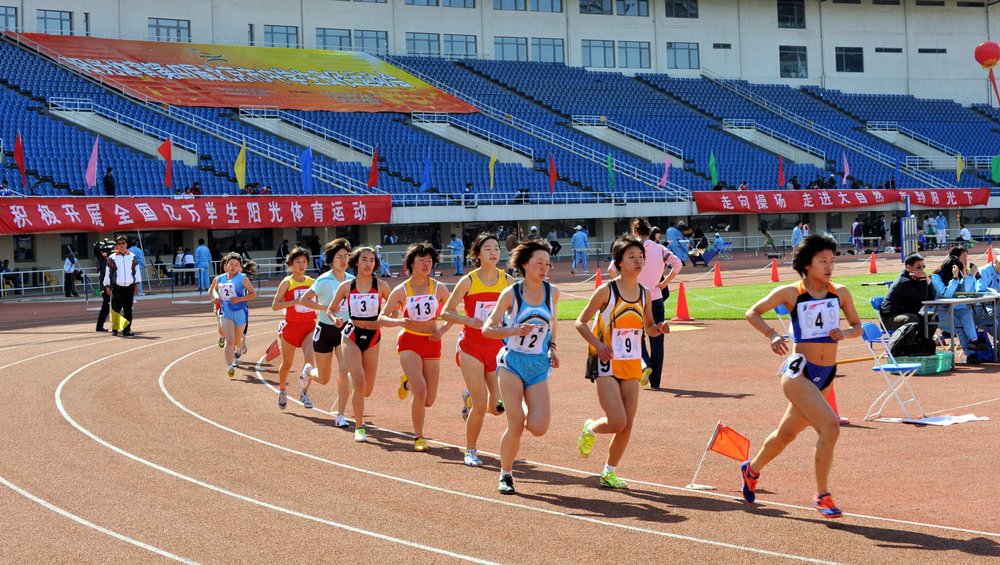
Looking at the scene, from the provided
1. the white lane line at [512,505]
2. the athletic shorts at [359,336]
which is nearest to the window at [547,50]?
the white lane line at [512,505]

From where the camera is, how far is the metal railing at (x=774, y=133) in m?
66.4

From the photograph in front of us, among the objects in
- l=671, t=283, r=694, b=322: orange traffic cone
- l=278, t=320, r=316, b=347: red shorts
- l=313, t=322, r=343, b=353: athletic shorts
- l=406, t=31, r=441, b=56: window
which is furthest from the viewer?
l=406, t=31, r=441, b=56: window

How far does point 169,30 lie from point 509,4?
19646 mm

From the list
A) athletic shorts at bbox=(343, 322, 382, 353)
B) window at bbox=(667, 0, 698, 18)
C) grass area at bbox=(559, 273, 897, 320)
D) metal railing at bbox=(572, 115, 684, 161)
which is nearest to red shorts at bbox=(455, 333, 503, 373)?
athletic shorts at bbox=(343, 322, 382, 353)

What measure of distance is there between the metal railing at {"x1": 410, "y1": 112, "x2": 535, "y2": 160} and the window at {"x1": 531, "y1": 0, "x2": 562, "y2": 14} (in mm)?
13880

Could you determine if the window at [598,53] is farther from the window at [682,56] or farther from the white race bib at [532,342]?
the white race bib at [532,342]

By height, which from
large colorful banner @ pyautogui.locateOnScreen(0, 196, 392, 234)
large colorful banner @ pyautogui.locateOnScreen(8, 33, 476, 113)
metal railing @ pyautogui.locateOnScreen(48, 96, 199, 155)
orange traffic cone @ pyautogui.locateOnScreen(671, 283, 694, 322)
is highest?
large colorful banner @ pyautogui.locateOnScreen(8, 33, 476, 113)

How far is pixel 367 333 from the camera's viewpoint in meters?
12.5

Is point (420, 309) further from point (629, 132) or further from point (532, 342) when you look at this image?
point (629, 132)

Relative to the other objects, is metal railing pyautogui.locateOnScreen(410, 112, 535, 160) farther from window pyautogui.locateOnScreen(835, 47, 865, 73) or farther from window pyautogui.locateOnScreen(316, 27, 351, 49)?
window pyautogui.locateOnScreen(835, 47, 865, 73)

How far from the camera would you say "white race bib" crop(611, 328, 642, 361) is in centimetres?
936

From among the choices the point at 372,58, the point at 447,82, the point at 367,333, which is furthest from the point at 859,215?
the point at 367,333

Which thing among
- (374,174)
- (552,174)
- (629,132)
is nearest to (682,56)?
(629,132)

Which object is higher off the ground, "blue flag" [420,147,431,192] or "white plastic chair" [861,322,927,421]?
"blue flag" [420,147,431,192]
